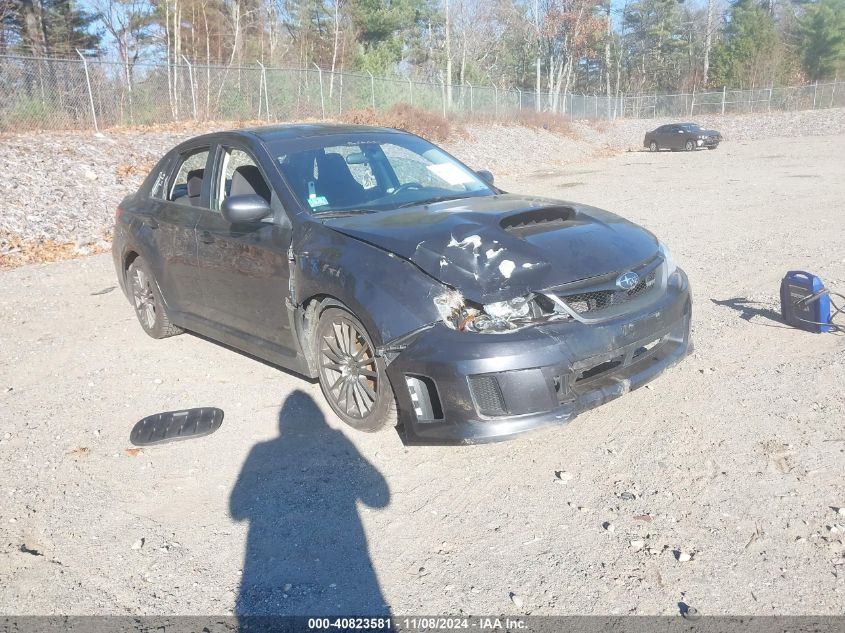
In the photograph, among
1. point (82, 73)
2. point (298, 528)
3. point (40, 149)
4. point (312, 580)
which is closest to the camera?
point (312, 580)

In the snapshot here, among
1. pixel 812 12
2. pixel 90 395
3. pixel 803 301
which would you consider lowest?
pixel 90 395

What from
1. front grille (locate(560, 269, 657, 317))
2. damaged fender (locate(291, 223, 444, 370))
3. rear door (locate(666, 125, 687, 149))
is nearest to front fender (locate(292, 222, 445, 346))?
damaged fender (locate(291, 223, 444, 370))

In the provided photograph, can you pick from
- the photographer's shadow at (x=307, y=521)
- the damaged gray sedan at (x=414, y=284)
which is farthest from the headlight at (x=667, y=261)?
the photographer's shadow at (x=307, y=521)

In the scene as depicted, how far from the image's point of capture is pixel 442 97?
105 feet

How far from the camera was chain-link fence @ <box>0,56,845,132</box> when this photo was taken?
16.8 metres

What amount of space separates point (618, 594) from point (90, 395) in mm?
3956

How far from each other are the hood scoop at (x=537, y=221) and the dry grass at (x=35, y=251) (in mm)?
8655

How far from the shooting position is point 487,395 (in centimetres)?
332

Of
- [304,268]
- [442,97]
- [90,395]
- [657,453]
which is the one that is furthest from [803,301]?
[442,97]

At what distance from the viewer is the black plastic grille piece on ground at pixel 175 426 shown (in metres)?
4.19

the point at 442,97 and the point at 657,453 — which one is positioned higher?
the point at 442,97

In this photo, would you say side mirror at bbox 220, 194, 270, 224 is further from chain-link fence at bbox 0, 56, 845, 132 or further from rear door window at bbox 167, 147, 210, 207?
chain-link fence at bbox 0, 56, 845, 132

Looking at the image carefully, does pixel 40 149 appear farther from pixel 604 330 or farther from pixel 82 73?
pixel 604 330

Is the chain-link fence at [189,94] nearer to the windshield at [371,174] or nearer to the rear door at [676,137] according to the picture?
the rear door at [676,137]
